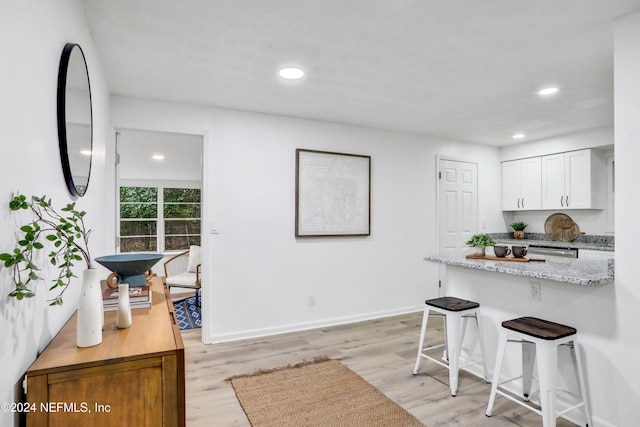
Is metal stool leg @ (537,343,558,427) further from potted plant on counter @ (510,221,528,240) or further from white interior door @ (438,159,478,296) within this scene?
potted plant on counter @ (510,221,528,240)

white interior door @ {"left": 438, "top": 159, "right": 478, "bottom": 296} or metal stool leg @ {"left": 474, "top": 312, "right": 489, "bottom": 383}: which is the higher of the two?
white interior door @ {"left": 438, "top": 159, "right": 478, "bottom": 296}

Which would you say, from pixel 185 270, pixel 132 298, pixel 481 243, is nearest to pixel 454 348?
pixel 481 243

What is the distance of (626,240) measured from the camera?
1.92 m

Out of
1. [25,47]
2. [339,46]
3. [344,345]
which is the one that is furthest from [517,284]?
[25,47]

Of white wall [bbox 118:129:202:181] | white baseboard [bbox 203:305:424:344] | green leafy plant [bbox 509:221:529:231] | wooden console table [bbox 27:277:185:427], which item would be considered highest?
white wall [bbox 118:129:202:181]

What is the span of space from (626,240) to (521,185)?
3.59m

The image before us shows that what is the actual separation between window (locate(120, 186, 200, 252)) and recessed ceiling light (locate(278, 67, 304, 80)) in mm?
4564

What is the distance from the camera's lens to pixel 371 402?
243cm

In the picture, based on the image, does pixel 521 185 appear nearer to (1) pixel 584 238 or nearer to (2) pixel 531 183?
(2) pixel 531 183

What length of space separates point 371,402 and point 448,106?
275 cm

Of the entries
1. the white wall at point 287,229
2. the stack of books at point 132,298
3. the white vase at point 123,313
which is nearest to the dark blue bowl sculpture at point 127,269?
the stack of books at point 132,298

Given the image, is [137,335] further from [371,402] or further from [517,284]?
[517,284]

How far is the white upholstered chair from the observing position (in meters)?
4.99

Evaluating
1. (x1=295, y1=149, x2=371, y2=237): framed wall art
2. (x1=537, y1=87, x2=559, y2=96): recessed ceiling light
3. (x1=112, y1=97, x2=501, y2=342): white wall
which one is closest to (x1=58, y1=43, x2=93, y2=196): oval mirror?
(x1=112, y1=97, x2=501, y2=342): white wall
